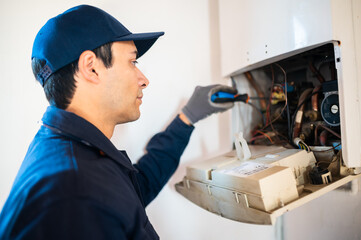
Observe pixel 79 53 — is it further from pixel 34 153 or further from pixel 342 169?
pixel 342 169

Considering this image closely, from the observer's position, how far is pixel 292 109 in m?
0.99

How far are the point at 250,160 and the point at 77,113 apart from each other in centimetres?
57

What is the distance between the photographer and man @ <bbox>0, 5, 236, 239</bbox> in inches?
16.8

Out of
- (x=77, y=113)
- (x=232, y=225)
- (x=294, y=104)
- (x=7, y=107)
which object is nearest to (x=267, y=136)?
(x=294, y=104)

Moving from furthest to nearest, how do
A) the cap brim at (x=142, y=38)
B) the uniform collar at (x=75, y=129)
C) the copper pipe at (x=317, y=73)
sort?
1. the copper pipe at (x=317, y=73)
2. the cap brim at (x=142, y=38)
3. the uniform collar at (x=75, y=129)

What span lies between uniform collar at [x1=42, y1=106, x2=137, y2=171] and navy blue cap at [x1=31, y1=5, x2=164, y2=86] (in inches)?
5.3

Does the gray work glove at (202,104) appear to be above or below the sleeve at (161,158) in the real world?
above

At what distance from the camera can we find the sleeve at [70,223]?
0.41 m

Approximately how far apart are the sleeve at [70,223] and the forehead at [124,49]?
1.44 ft

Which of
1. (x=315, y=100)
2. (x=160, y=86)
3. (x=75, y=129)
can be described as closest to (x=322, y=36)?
(x=315, y=100)

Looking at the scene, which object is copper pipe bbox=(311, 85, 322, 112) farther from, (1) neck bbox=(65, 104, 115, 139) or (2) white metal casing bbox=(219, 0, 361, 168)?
(1) neck bbox=(65, 104, 115, 139)

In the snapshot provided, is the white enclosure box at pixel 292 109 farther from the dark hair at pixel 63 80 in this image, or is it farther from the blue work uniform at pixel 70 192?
the dark hair at pixel 63 80

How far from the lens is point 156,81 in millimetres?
1023

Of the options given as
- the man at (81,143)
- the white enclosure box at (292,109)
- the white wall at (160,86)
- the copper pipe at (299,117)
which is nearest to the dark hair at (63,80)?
the man at (81,143)
